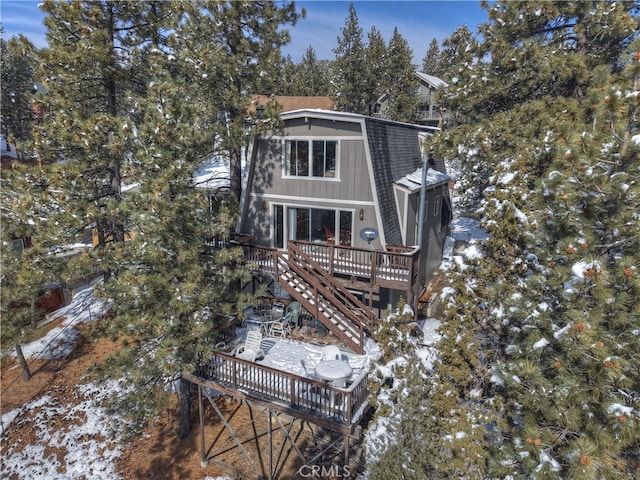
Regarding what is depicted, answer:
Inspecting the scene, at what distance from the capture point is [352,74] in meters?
33.2

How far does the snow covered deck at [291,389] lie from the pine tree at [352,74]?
2885 cm

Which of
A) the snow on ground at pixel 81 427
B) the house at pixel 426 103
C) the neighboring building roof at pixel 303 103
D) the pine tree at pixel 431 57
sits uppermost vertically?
the pine tree at pixel 431 57

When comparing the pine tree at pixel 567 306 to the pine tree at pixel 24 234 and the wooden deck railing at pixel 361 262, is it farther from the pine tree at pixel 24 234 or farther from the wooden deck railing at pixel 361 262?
the pine tree at pixel 24 234

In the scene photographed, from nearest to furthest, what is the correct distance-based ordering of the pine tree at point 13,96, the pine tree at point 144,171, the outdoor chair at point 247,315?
the pine tree at point 144,171
the outdoor chair at point 247,315
the pine tree at point 13,96

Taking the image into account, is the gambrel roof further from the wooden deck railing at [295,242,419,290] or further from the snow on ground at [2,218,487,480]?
the snow on ground at [2,218,487,480]

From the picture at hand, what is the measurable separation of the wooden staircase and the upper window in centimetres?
296

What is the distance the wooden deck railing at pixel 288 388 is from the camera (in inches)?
315

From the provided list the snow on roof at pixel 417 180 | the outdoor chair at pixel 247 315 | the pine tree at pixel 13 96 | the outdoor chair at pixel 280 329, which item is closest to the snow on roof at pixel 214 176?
the outdoor chair at pixel 247 315

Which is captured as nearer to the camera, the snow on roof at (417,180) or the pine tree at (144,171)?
the pine tree at (144,171)

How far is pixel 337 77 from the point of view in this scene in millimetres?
35125

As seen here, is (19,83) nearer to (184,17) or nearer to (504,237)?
(184,17)

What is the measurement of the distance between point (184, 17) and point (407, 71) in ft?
83.8

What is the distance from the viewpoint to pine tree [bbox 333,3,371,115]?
108ft

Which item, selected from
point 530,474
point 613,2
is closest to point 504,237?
point 530,474
